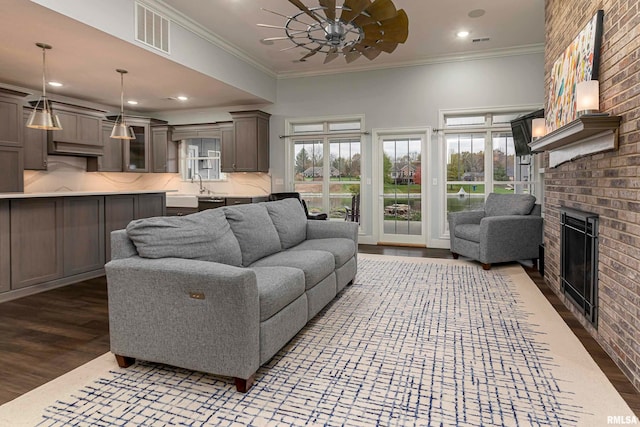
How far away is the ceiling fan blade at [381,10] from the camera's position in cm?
281

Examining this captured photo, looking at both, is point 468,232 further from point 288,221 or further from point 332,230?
point 288,221

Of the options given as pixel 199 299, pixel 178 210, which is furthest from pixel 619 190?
pixel 178 210

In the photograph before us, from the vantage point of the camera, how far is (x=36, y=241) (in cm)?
390

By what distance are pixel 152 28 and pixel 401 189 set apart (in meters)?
4.44

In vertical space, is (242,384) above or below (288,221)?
below

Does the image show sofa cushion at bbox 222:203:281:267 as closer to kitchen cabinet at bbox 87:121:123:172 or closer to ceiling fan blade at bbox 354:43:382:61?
ceiling fan blade at bbox 354:43:382:61

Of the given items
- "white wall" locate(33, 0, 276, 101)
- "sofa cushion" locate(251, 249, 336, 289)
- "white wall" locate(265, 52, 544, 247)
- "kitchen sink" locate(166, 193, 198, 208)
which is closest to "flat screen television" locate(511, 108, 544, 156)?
"white wall" locate(265, 52, 544, 247)

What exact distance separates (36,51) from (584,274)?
6.05 meters

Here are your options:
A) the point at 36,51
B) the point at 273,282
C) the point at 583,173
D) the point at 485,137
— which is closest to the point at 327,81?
the point at 485,137

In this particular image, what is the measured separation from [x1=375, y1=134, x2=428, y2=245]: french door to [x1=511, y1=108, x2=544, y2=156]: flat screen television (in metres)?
1.39

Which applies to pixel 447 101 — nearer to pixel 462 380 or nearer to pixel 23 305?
pixel 462 380

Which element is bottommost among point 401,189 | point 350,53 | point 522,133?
point 401,189

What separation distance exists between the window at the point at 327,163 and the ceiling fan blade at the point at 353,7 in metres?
4.05

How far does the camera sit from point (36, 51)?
4570 millimetres
